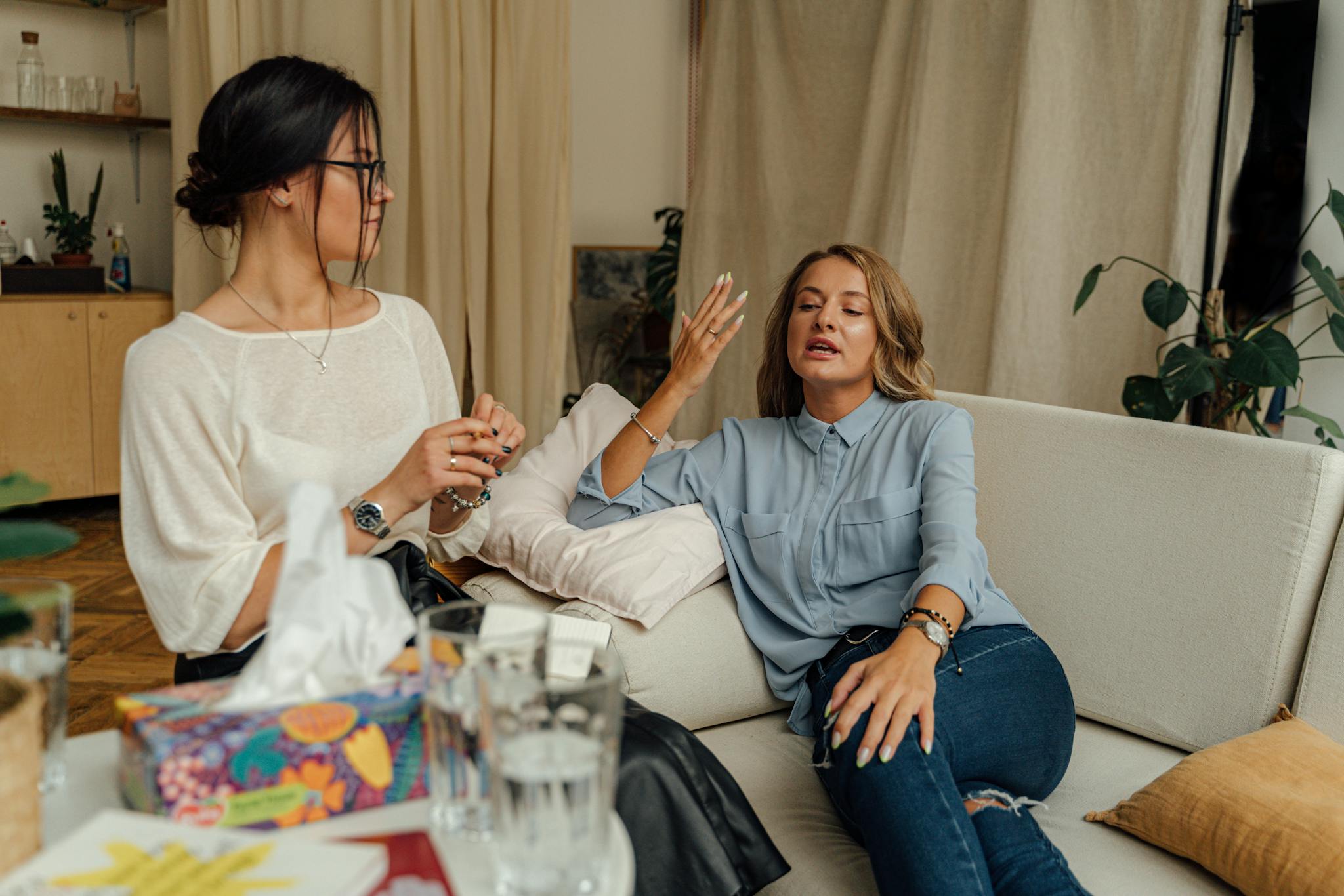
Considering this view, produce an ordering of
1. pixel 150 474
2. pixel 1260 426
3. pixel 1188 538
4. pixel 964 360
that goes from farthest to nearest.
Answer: pixel 964 360
pixel 1260 426
pixel 1188 538
pixel 150 474

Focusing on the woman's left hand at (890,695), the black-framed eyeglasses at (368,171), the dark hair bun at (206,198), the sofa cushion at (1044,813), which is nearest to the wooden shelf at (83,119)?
the dark hair bun at (206,198)

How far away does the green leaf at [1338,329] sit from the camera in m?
2.03

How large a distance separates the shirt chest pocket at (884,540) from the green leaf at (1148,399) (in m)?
0.75

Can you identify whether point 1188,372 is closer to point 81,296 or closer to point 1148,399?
point 1148,399

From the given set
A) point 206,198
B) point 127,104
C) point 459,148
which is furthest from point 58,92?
point 206,198

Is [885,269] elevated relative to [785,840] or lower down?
elevated

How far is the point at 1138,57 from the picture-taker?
2.70 meters

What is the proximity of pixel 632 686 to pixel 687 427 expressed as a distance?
256 centimetres

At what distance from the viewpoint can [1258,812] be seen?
1.29m

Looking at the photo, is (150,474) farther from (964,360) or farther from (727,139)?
(727,139)

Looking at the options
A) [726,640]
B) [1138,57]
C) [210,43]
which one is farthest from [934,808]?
[210,43]

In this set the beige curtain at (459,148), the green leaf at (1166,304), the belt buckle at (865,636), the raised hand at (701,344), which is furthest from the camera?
the beige curtain at (459,148)

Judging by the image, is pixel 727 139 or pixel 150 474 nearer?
pixel 150 474

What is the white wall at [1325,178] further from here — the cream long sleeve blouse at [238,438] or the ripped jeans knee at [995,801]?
the cream long sleeve blouse at [238,438]
